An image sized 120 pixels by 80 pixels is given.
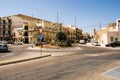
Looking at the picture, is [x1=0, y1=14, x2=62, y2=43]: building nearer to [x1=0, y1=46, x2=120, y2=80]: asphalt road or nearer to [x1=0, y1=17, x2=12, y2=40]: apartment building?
[x1=0, y1=17, x2=12, y2=40]: apartment building

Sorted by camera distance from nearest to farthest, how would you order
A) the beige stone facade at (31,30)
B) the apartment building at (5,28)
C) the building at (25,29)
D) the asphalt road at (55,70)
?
1. the asphalt road at (55,70)
2. the beige stone facade at (31,30)
3. the building at (25,29)
4. the apartment building at (5,28)

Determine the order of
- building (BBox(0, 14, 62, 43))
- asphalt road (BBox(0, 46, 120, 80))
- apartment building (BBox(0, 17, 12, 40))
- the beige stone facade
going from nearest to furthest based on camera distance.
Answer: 1. asphalt road (BBox(0, 46, 120, 80))
2. the beige stone facade
3. building (BBox(0, 14, 62, 43))
4. apartment building (BBox(0, 17, 12, 40))

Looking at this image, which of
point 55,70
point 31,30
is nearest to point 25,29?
point 31,30

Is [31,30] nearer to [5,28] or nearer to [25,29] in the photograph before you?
[25,29]

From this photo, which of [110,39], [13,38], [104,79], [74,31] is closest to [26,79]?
[104,79]

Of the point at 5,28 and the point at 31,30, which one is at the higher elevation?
the point at 5,28

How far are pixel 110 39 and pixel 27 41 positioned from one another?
45.0 metres

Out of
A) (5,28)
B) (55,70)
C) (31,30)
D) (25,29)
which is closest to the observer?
(55,70)

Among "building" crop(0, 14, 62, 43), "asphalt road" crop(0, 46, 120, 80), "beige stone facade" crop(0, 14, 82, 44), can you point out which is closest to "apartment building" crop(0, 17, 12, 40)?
"building" crop(0, 14, 62, 43)

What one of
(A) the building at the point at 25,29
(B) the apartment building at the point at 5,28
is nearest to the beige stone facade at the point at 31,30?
(A) the building at the point at 25,29

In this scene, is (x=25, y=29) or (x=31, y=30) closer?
(x=31, y=30)

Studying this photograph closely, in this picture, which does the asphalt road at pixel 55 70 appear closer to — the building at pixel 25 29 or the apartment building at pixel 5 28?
the building at pixel 25 29

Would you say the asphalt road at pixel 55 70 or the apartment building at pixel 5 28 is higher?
the apartment building at pixel 5 28

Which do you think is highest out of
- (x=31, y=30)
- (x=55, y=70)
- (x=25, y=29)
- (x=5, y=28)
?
(x=5, y=28)
